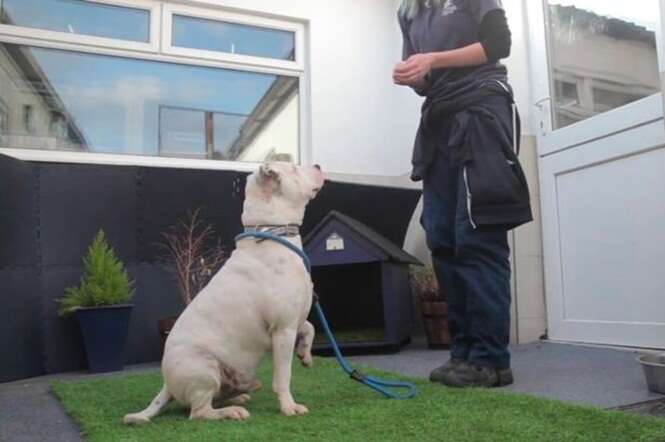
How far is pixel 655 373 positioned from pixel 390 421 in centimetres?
92

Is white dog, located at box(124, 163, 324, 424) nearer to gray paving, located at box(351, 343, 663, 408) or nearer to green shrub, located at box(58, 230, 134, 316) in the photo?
gray paving, located at box(351, 343, 663, 408)

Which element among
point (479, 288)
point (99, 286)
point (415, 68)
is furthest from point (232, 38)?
point (479, 288)

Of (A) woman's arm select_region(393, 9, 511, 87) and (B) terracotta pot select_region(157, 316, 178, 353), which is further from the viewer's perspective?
(B) terracotta pot select_region(157, 316, 178, 353)

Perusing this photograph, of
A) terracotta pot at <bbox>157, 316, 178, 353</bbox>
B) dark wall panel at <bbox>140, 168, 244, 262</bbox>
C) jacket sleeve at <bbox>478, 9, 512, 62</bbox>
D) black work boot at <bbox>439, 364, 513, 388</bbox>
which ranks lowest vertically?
black work boot at <bbox>439, 364, 513, 388</bbox>

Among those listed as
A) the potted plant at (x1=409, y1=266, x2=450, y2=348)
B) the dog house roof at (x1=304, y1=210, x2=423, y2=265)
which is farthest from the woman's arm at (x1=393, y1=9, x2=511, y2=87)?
the potted plant at (x1=409, y1=266, x2=450, y2=348)

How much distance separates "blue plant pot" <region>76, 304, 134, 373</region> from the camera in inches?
122

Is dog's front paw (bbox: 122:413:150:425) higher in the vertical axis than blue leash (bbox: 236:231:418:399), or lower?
lower

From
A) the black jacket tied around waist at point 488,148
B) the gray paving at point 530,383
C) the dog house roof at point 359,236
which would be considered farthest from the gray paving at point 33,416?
the dog house roof at point 359,236

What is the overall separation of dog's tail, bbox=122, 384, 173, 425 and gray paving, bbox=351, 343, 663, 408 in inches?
44.9

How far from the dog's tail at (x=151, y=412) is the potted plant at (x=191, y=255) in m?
1.48

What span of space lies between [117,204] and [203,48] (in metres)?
1.52

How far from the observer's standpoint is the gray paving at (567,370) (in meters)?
1.96

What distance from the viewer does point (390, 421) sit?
5.41 feet

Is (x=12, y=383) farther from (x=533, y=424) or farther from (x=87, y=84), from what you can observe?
(x=533, y=424)
